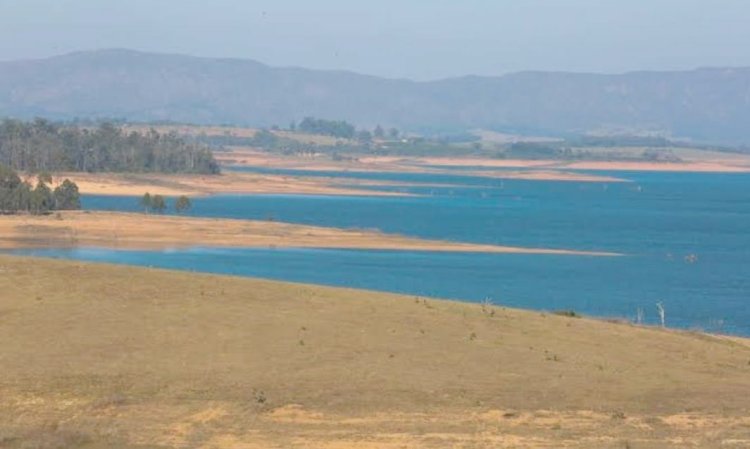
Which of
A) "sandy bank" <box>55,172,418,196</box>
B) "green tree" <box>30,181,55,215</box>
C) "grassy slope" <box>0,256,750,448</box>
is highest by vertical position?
"grassy slope" <box>0,256,750,448</box>

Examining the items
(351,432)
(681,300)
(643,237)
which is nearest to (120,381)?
(351,432)

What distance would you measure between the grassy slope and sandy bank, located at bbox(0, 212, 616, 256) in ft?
204

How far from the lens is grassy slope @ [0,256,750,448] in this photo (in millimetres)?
Answer: 28016

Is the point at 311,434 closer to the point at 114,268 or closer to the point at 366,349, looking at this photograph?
the point at 366,349

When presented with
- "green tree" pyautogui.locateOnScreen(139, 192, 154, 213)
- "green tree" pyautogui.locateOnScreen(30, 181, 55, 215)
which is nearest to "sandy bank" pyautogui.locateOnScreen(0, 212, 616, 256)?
"green tree" pyautogui.locateOnScreen(30, 181, 55, 215)

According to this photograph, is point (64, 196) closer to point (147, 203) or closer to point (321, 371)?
point (147, 203)

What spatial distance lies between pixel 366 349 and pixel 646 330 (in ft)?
38.5

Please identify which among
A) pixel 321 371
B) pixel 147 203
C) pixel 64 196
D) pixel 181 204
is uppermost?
pixel 321 371

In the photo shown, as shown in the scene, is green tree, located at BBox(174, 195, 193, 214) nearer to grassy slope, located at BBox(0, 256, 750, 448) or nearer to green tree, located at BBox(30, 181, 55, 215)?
green tree, located at BBox(30, 181, 55, 215)

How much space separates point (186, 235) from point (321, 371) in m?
79.9

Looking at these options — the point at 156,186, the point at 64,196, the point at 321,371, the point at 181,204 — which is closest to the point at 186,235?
the point at 64,196

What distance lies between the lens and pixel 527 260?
106188mm

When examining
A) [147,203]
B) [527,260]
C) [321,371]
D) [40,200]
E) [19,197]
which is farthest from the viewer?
[147,203]

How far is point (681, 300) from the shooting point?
266 feet
